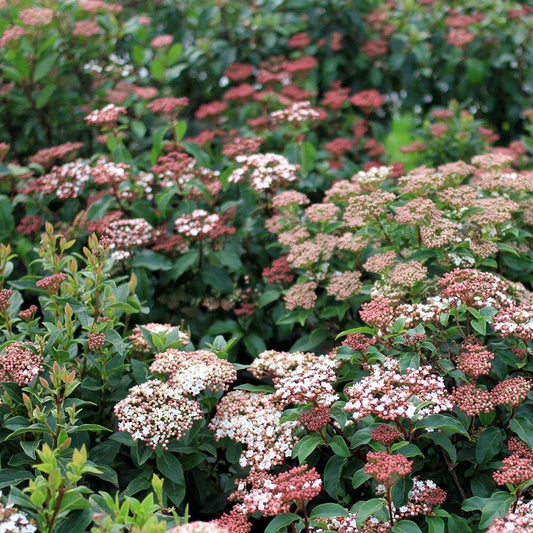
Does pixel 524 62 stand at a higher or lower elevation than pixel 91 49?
lower

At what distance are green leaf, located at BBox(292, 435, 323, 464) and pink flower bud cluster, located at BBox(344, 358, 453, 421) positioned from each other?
0.59 feet

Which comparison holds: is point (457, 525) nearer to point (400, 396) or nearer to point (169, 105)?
point (400, 396)

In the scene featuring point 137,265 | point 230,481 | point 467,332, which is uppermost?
point 467,332

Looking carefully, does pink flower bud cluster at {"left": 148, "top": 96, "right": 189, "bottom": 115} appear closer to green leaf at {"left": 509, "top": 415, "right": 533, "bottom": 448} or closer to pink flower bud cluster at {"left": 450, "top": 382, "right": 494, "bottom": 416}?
pink flower bud cluster at {"left": 450, "top": 382, "right": 494, "bottom": 416}

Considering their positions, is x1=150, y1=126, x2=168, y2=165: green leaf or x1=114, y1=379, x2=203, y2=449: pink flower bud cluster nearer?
A: x1=114, y1=379, x2=203, y2=449: pink flower bud cluster

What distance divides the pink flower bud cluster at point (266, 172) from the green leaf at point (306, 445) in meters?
1.27

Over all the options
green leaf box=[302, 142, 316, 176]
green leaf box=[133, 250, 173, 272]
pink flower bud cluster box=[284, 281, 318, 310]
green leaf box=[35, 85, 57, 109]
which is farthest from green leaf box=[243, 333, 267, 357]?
green leaf box=[35, 85, 57, 109]

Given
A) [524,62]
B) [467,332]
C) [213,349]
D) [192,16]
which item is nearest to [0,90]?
[192,16]

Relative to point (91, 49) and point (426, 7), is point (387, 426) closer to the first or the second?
point (91, 49)

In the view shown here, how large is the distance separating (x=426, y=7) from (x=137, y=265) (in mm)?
3646

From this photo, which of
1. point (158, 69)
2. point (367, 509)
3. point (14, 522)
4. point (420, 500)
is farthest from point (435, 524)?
point (158, 69)

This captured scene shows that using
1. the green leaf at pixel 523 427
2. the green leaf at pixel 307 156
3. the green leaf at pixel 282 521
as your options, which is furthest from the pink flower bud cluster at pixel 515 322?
the green leaf at pixel 307 156

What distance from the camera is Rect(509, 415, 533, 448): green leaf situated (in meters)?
2.27

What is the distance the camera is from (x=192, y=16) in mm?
5625
